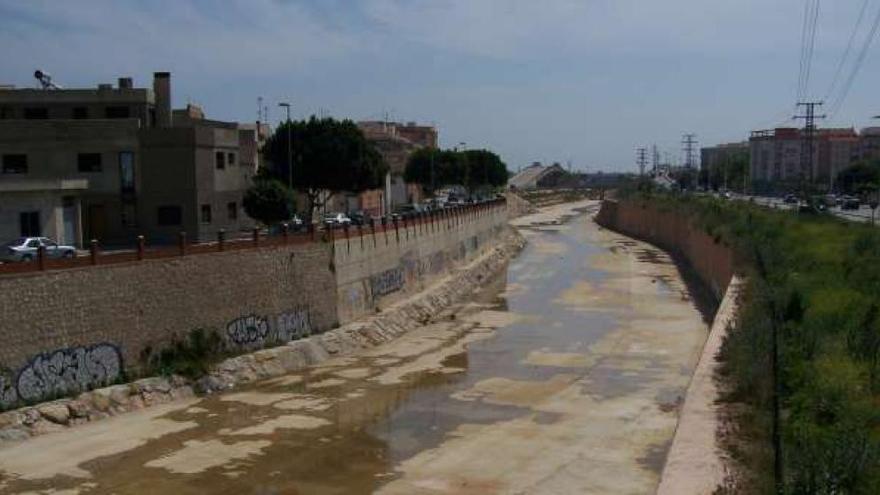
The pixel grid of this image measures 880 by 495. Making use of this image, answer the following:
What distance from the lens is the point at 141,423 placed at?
2694 centimetres

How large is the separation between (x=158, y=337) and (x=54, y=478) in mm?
9021

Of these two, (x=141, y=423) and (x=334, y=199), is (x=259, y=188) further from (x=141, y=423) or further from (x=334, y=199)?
(x=334, y=199)

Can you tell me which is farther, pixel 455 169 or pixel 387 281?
pixel 455 169

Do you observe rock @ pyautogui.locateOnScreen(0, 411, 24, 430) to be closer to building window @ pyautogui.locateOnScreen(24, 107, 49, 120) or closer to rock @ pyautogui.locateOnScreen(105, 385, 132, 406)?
rock @ pyautogui.locateOnScreen(105, 385, 132, 406)

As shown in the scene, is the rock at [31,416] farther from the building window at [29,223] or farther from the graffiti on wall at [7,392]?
the building window at [29,223]

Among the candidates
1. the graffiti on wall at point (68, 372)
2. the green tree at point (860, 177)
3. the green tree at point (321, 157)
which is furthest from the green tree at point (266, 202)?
the green tree at point (860, 177)

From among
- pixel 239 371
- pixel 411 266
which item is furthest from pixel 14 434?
pixel 411 266

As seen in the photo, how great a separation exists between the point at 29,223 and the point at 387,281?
17.0 m

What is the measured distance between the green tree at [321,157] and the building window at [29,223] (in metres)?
26.3

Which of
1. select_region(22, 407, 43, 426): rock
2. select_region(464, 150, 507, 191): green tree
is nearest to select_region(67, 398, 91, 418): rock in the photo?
select_region(22, 407, 43, 426): rock

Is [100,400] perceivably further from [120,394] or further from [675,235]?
[675,235]

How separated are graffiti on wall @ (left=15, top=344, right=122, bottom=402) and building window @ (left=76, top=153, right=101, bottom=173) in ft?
81.9

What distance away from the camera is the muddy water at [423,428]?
2219 centimetres

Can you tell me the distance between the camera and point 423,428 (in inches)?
1066
